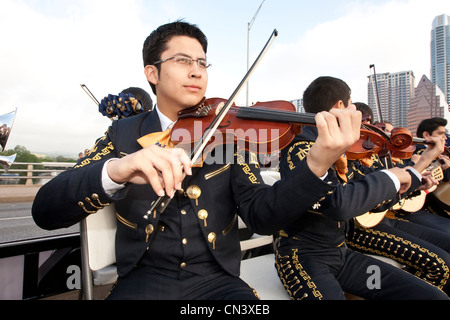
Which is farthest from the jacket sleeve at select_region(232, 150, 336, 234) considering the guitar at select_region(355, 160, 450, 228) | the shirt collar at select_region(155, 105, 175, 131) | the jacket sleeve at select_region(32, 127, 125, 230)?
the guitar at select_region(355, 160, 450, 228)

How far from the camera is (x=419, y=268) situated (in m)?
1.98

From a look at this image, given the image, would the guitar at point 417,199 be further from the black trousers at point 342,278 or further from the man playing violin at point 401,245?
the black trousers at point 342,278

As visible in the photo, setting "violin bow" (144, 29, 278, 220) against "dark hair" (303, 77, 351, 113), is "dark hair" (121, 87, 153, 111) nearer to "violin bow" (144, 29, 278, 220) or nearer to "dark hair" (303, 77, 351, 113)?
"dark hair" (303, 77, 351, 113)

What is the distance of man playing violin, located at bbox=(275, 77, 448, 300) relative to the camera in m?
1.37

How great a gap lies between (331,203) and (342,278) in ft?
1.81

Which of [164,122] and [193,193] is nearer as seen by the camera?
[193,193]

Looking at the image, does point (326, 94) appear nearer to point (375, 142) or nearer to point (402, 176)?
point (375, 142)

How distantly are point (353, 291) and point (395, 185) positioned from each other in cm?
66

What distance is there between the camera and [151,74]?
163cm

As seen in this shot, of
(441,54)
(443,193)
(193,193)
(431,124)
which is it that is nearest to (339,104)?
(193,193)

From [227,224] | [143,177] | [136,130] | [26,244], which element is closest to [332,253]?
[227,224]

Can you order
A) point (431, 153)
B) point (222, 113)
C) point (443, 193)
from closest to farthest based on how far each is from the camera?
point (222, 113) < point (431, 153) < point (443, 193)

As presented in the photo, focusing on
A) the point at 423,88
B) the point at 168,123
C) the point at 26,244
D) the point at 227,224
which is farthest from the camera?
the point at 423,88

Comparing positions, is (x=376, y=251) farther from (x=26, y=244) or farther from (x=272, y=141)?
(x=26, y=244)
